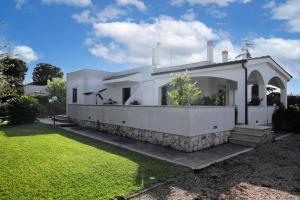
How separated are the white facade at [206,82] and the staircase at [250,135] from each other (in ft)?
4.04

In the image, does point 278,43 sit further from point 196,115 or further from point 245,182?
point 245,182

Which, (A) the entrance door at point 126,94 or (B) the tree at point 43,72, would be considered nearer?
(A) the entrance door at point 126,94

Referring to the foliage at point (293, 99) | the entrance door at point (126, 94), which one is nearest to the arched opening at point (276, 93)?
the foliage at point (293, 99)

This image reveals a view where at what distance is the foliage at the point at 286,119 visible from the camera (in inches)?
599

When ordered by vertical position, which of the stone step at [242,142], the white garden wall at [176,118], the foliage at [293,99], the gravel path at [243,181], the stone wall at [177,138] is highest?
the foliage at [293,99]

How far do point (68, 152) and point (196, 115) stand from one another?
5.69 metres

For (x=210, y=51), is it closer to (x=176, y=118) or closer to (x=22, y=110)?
(x=176, y=118)

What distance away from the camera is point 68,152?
8.88 meters

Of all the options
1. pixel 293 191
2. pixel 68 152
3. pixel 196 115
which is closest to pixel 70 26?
pixel 68 152

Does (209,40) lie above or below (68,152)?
above

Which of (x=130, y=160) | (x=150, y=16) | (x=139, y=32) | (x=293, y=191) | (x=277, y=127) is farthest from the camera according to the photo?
(x=139, y=32)

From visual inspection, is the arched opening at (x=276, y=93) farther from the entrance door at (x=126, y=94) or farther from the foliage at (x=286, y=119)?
the entrance door at (x=126, y=94)

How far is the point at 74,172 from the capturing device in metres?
6.54

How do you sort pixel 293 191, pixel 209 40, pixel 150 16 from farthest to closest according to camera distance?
pixel 209 40 → pixel 150 16 → pixel 293 191
